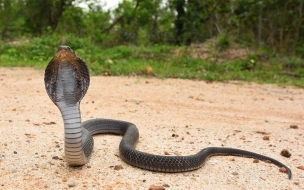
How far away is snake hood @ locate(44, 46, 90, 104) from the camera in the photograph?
2.44 metres

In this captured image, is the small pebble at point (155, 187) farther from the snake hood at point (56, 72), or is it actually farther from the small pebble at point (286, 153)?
the small pebble at point (286, 153)

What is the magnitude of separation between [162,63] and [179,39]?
627 centimetres

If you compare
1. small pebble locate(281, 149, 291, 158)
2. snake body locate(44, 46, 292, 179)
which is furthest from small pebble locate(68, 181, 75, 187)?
small pebble locate(281, 149, 291, 158)

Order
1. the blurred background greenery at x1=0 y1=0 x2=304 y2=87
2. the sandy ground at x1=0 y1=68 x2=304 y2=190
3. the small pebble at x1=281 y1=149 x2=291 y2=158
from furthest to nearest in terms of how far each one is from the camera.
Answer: the blurred background greenery at x1=0 y1=0 x2=304 y2=87 < the small pebble at x1=281 y1=149 x2=291 y2=158 < the sandy ground at x1=0 y1=68 x2=304 y2=190

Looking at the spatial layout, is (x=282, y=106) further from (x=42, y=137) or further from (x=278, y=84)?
(x=42, y=137)

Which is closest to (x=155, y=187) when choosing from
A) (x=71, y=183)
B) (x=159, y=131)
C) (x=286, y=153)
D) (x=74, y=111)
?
(x=71, y=183)

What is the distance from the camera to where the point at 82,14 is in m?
24.9

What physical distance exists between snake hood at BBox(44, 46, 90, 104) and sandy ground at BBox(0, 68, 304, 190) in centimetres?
64

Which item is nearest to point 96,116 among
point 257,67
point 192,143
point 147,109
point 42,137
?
point 147,109

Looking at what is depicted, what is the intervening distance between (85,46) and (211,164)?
983cm

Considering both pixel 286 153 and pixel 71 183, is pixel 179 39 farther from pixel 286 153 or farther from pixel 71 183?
pixel 71 183

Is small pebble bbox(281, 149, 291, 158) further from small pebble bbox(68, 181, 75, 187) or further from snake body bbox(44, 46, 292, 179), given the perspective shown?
small pebble bbox(68, 181, 75, 187)

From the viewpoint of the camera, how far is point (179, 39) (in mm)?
16828

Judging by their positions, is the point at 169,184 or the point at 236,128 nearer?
the point at 169,184
